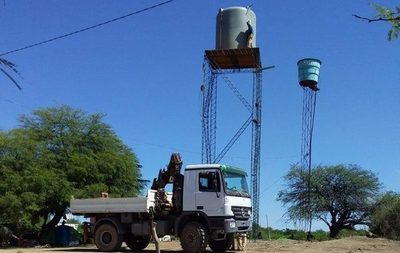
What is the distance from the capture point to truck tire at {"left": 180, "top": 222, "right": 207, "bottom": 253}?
21297mm

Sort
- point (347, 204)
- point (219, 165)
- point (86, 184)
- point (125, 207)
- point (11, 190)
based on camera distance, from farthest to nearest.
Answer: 1. point (347, 204)
2. point (86, 184)
3. point (11, 190)
4. point (125, 207)
5. point (219, 165)

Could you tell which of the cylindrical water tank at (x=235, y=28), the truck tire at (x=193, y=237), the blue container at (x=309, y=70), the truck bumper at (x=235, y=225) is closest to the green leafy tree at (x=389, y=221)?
the blue container at (x=309, y=70)

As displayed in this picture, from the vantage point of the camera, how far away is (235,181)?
22109 mm

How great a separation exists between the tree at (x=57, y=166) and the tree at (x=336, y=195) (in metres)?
26.1

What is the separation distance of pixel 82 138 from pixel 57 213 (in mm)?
5024

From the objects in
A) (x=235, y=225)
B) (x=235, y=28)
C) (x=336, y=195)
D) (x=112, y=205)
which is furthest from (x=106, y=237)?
(x=336, y=195)

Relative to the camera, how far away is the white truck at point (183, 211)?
839 inches

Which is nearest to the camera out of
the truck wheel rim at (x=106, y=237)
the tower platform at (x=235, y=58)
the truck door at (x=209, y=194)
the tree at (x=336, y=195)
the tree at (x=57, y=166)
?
the truck door at (x=209, y=194)

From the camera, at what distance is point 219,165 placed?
2145 centimetres

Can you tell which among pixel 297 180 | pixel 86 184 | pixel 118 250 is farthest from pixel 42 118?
pixel 297 180

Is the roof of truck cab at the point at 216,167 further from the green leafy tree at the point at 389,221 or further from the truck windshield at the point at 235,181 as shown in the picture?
the green leafy tree at the point at 389,221

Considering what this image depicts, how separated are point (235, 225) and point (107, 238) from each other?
5.58 metres

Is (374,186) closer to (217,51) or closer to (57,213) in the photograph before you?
(217,51)

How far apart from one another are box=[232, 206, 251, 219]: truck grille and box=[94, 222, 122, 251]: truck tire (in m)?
4.97
